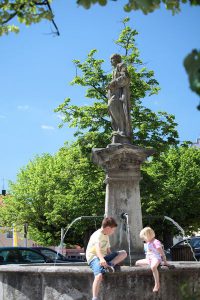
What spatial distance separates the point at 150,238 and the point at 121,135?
11.2 feet

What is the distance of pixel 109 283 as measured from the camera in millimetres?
8336

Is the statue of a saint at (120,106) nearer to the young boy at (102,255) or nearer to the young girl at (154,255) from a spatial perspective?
the young girl at (154,255)

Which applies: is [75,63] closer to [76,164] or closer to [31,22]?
[76,164]

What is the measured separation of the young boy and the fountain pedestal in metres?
2.76

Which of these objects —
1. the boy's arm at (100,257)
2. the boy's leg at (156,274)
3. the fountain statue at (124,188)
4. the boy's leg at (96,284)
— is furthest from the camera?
the fountain statue at (124,188)

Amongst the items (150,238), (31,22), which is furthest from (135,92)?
(31,22)

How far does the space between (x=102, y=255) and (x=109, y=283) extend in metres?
0.49

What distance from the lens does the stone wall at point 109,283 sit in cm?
836

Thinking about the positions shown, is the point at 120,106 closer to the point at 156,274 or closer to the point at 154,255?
the point at 154,255

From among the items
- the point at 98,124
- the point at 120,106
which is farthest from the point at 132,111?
the point at 120,106

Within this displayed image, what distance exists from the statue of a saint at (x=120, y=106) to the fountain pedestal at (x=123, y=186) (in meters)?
0.50

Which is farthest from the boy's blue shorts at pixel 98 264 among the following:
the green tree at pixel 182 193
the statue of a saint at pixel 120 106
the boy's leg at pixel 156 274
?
the green tree at pixel 182 193

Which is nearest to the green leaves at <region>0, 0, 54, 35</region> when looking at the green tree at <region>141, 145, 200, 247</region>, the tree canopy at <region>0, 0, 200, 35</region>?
the tree canopy at <region>0, 0, 200, 35</region>

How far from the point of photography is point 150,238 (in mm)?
8773
